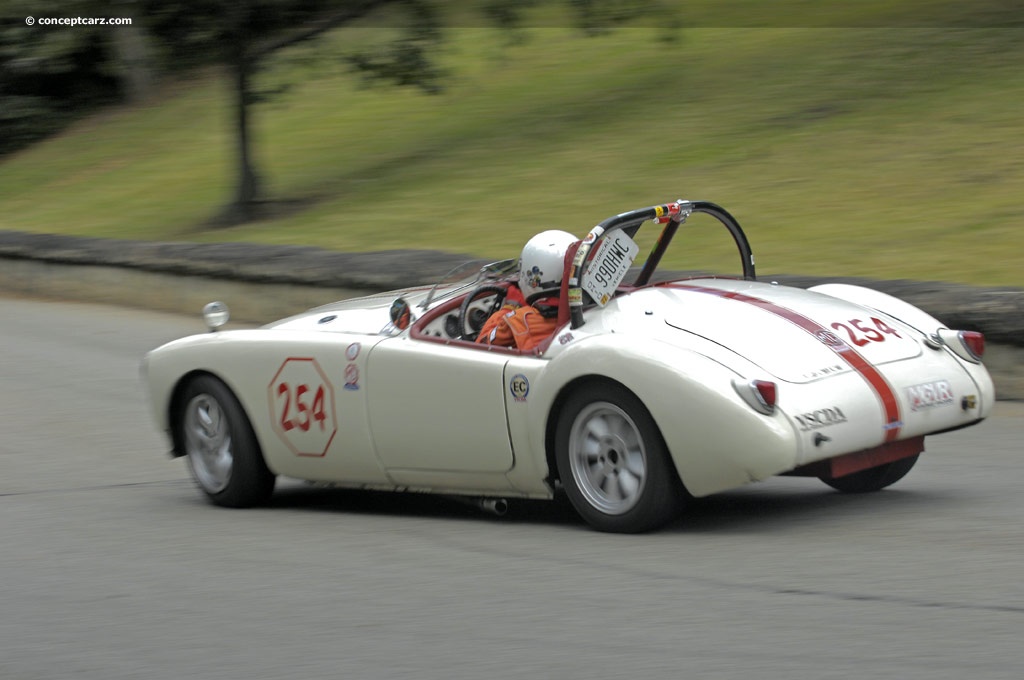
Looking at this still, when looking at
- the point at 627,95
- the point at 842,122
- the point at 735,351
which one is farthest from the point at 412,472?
the point at 627,95

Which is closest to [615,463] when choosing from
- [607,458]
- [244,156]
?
[607,458]

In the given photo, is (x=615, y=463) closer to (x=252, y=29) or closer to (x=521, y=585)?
(x=521, y=585)

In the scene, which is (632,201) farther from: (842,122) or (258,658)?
(258,658)

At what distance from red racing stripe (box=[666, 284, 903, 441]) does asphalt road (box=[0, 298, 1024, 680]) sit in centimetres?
42

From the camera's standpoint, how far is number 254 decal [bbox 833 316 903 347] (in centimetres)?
665

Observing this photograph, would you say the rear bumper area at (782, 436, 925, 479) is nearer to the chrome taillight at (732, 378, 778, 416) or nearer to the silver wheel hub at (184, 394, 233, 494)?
the chrome taillight at (732, 378, 778, 416)

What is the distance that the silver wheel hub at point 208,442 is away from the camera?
8109mm

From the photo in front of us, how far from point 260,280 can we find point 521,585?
33.5 ft

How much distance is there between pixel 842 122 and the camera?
59.3 feet

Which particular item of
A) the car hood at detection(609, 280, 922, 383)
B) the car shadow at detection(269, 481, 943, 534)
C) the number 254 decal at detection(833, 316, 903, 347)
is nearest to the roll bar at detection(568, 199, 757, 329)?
the car hood at detection(609, 280, 922, 383)

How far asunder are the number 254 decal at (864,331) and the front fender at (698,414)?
32.4 inches

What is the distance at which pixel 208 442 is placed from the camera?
821cm

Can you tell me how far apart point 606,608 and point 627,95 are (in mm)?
17420
